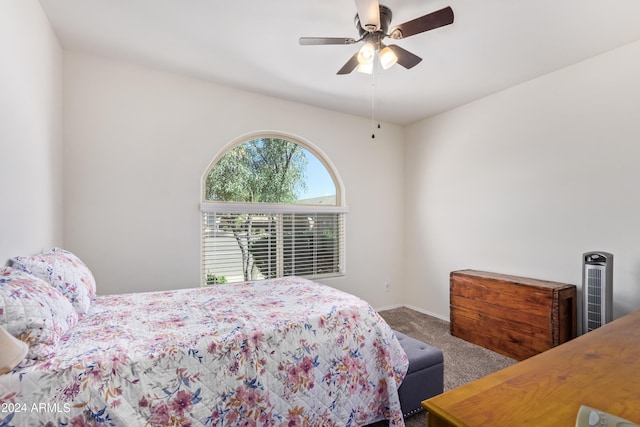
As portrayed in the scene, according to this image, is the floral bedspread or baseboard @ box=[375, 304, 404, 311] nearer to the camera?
the floral bedspread

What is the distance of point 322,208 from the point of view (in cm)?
378

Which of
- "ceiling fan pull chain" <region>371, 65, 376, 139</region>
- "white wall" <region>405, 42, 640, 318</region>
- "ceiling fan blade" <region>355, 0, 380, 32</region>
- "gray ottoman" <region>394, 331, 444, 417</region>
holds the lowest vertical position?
"gray ottoman" <region>394, 331, 444, 417</region>

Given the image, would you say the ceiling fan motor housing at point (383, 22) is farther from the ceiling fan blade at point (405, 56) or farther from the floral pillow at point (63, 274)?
the floral pillow at point (63, 274)

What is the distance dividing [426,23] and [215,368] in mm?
2142

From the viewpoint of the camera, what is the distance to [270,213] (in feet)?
11.3

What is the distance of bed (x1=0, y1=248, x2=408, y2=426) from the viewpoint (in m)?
1.10

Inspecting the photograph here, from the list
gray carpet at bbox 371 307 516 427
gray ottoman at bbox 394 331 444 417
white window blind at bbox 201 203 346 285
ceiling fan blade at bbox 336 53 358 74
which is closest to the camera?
gray ottoman at bbox 394 331 444 417

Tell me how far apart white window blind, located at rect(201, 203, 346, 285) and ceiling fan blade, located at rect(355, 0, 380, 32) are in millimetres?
2108

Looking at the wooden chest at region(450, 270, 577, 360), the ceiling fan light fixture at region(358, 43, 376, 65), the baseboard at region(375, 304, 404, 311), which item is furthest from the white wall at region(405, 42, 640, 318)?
the ceiling fan light fixture at region(358, 43, 376, 65)

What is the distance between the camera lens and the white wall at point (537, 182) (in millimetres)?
2416

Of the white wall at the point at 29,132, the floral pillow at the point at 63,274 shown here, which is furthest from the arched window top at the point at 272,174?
the floral pillow at the point at 63,274

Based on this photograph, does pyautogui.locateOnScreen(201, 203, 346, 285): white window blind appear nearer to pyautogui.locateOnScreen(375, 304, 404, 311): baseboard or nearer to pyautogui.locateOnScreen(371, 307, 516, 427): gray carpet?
pyautogui.locateOnScreen(375, 304, 404, 311): baseboard

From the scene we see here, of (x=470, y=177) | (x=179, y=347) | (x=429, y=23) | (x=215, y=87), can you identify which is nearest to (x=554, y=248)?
(x=470, y=177)

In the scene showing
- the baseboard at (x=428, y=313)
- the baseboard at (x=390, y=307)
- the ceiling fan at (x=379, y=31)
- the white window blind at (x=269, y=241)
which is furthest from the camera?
the baseboard at (x=390, y=307)
